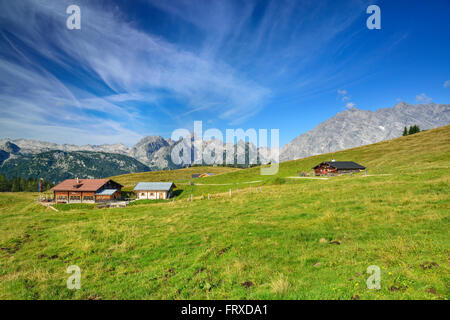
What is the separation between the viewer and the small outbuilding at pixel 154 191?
6894 cm

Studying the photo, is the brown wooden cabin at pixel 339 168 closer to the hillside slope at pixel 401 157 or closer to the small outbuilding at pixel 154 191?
the hillside slope at pixel 401 157

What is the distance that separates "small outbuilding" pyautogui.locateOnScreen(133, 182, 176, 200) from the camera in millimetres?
68938

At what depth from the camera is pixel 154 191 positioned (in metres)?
69.4

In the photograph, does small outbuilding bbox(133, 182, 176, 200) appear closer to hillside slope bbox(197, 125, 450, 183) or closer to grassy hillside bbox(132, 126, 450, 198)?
grassy hillside bbox(132, 126, 450, 198)

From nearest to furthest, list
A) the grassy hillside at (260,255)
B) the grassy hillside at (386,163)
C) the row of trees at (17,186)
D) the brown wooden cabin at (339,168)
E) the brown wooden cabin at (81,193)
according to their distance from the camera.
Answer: the grassy hillside at (260,255) → the grassy hillside at (386,163) → the brown wooden cabin at (81,193) → the brown wooden cabin at (339,168) → the row of trees at (17,186)

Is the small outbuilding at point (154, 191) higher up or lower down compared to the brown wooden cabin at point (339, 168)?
lower down

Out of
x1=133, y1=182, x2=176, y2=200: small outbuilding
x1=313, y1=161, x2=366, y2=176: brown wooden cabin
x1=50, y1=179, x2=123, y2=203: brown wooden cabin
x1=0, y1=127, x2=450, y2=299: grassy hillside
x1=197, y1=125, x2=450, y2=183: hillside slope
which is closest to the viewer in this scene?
x1=0, y1=127, x2=450, y2=299: grassy hillside

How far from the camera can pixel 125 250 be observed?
42.6 ft

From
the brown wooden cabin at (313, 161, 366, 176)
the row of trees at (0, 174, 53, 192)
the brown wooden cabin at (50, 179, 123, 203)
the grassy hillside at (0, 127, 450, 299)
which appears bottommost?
the row of trees at (0, 174, 53, 192)

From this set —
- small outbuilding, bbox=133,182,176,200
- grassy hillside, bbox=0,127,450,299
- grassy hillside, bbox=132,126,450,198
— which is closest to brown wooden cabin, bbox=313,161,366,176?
grassy hillside, bbox=132,126,450,198

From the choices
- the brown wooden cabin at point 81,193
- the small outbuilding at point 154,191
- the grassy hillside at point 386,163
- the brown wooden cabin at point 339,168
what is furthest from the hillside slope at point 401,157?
the brown wooden cabin at point 81,193

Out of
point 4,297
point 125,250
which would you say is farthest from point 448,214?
point 4,297

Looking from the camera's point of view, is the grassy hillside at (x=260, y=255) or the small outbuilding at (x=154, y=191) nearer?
the grassy hillside at (x=260, y=255)
